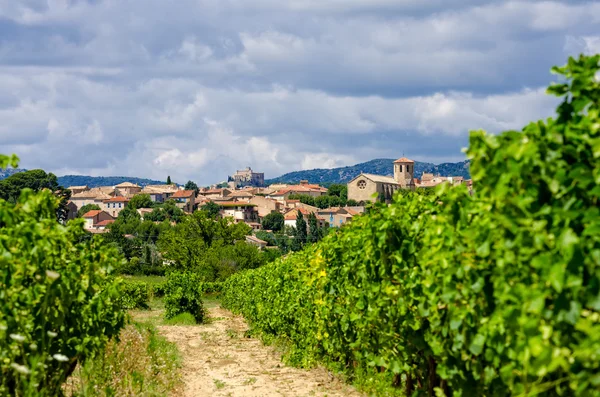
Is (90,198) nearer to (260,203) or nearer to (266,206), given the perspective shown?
(260,203)

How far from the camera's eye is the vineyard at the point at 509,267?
11.1 feet

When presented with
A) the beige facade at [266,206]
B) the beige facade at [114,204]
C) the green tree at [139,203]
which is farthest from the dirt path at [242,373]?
the beige facade at [114,204]

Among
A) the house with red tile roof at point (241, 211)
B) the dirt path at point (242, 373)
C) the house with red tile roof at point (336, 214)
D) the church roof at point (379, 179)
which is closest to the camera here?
the dirt path at point (242, 373)

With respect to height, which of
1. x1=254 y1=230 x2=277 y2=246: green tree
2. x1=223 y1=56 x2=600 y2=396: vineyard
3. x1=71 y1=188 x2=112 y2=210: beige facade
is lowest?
x1=254 y1=230 x2=277 y2=246: green tree

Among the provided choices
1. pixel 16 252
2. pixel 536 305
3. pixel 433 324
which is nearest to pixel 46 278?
pixel 16 252

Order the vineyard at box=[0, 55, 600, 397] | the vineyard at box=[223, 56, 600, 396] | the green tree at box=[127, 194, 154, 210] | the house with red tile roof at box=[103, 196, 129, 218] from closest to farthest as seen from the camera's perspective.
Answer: the vineyard at box=[223, 56, 600, 396], the vineyard at box=[0, 55, 600, 397], the green tree at box=[127, 194, 154, 210], the house with red tile roof at box=[103, 196, 129, 218]

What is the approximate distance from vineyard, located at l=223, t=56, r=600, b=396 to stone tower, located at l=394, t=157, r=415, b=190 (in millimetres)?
183088

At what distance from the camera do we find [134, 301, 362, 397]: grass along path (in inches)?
414

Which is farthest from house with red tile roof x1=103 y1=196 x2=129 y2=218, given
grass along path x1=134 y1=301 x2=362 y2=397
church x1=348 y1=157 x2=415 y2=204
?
grass along path x1=134 y1=301 x2=362 y2=397

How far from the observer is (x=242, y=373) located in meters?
12.6

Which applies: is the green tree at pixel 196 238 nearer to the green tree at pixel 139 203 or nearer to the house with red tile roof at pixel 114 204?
the green tree at pixel 139 203

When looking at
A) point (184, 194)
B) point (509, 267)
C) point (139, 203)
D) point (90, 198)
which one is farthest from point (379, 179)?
point (509, 267)

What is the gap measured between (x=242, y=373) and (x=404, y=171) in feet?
593

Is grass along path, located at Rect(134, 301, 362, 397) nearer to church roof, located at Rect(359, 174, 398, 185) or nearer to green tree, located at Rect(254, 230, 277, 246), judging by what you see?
green tree, located at Rect(254, 230, 277, 246)
